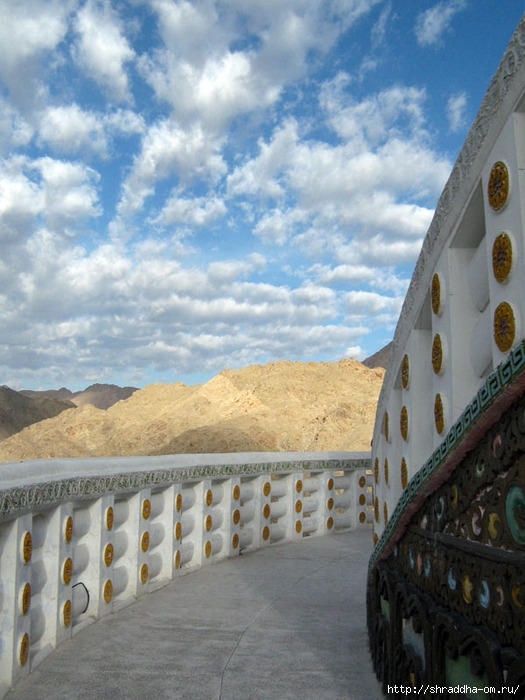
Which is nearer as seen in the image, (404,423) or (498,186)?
(498,186)

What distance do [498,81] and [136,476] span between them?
4.24 m

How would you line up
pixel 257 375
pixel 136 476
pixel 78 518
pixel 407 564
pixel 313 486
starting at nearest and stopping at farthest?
1. pixel 407 564
2. pixel 78 518
3. pixel 136 476
4. pixel 313 486
5. pixel 257 375

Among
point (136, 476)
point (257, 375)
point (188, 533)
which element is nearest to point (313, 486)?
point (188, 533)

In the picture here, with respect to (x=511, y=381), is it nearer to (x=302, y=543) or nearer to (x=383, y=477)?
(x=383, y=477)

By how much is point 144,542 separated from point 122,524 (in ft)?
0.94

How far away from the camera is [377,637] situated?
380cm

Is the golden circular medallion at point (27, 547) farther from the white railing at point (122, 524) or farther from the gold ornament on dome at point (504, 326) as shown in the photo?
the gold ornament on dome at point (504, 326)

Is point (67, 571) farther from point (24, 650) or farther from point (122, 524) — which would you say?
point (122, 524)

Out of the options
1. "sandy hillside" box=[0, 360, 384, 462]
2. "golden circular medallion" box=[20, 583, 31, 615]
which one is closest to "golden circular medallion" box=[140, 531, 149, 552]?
"golden circular medallion" box=[20, 583, 31, 615]

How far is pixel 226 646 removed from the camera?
4441mm

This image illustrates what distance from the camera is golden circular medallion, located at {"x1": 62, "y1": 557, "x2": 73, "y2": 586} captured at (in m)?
4.47

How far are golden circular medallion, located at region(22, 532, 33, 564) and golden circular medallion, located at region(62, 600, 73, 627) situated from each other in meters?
0.75

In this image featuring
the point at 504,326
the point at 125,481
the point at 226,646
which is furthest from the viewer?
the point at 125,481

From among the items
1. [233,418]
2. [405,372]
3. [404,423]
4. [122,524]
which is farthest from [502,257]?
[233,418]
